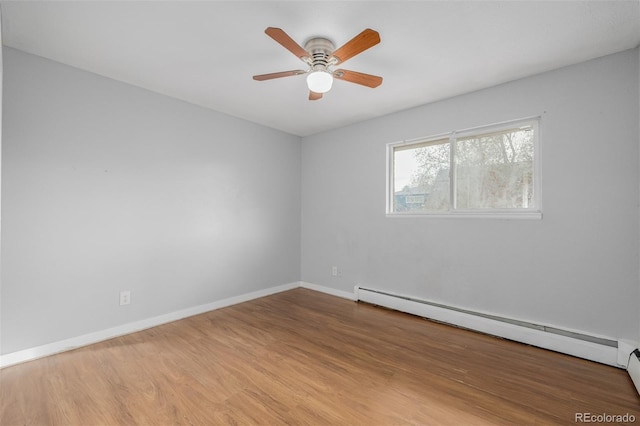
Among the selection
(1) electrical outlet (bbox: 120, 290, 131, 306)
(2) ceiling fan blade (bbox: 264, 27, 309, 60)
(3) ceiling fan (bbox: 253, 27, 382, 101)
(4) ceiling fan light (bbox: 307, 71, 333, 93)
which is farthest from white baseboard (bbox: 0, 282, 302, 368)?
Answer: (2) ceiling fan blade (bbox: 264, 27, 309, 60)

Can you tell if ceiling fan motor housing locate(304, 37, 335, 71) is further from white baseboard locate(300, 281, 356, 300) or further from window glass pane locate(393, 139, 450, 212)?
white baseboard locate(300, 281, 356, 300)

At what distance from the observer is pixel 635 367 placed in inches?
77.2

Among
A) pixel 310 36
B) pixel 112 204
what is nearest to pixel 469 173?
pixel 310 36

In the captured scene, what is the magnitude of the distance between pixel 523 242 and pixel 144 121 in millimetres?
3921

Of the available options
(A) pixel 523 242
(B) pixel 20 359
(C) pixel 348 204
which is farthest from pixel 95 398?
(A) pixel 523 242

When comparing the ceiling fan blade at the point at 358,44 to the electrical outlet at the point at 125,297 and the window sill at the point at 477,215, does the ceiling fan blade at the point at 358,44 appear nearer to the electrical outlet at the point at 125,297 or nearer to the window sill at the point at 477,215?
the window sill at the point at 477,215

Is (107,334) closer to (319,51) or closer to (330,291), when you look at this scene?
(330,291)

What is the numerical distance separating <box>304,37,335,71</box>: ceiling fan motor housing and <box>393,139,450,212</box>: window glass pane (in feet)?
6.00

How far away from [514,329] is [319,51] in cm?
297

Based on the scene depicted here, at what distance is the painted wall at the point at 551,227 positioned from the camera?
224cm

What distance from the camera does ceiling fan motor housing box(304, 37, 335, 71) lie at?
6.81 feet

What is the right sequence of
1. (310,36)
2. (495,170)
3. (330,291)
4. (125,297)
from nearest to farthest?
1. (310,36)
2. (125,297)
3. (495,170)
4. (330,291)
